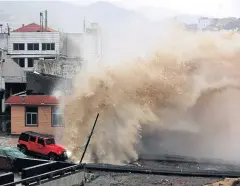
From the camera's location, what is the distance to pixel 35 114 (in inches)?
1233

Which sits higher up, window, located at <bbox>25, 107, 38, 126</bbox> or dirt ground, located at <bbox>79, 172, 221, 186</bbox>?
window, located at <bbox>25, 107, 38, 126</bbox>

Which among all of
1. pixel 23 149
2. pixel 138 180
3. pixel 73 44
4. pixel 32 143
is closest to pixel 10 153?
pixel 32 143

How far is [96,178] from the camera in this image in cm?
1759

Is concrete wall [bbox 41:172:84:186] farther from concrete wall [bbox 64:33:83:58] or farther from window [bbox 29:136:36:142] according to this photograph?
concrete wall [bbox 64:33:83:58]

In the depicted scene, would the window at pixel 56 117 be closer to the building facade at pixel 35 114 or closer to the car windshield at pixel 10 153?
the building facade at pixel 35 114

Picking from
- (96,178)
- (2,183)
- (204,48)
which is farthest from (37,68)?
(2,183)

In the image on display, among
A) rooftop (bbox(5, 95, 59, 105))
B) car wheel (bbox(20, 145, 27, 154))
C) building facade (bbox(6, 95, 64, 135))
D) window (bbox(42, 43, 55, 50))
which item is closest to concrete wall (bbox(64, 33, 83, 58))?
window (bbox(42, 43, 55, 50))

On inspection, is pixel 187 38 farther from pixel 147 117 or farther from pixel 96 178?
pixel 96 178

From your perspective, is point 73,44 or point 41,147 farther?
point 73,44

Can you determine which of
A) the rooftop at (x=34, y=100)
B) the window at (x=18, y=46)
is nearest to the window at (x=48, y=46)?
the window at (x=18, y=46)

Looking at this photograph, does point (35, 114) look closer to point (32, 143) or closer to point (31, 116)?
point (31, 116)

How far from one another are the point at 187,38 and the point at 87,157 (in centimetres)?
920

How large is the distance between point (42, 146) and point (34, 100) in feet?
29.8

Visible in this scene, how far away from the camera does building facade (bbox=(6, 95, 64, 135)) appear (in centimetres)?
3094
